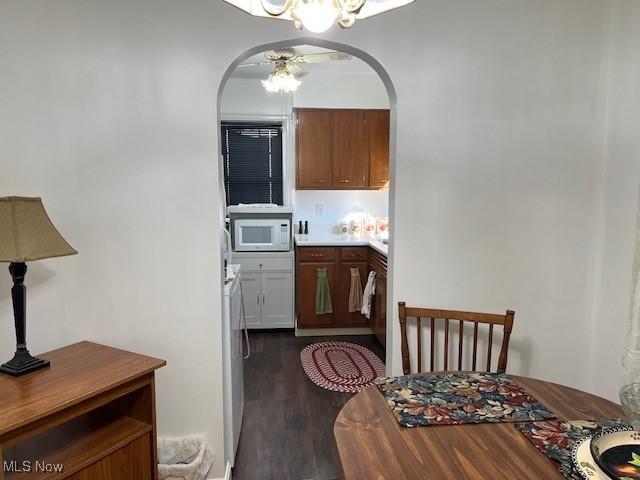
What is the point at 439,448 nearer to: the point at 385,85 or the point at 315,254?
the point at 385,85

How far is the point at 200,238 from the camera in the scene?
1.91m

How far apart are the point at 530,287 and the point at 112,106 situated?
2.12 m

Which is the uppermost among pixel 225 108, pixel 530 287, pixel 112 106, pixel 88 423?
pixel 225 108

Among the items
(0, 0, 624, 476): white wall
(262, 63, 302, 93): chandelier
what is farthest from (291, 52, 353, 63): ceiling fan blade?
(0, 0, 624, 476): white wall

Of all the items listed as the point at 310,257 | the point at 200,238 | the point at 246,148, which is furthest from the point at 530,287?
the point at 246,148

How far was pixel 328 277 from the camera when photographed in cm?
426

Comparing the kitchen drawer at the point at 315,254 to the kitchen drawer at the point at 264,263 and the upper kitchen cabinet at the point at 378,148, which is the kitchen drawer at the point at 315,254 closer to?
the kitchen drawer at the point at 264,263

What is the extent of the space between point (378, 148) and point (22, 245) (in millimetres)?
3648

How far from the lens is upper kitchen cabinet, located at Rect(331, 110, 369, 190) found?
14.6ft

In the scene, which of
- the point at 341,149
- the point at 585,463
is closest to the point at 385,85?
the point at 585,463

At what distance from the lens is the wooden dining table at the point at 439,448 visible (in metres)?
0.97

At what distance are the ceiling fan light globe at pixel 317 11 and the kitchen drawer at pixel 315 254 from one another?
3298mm

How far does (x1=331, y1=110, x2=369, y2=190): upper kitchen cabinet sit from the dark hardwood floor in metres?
1.78

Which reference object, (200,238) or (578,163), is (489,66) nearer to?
(578,163)
